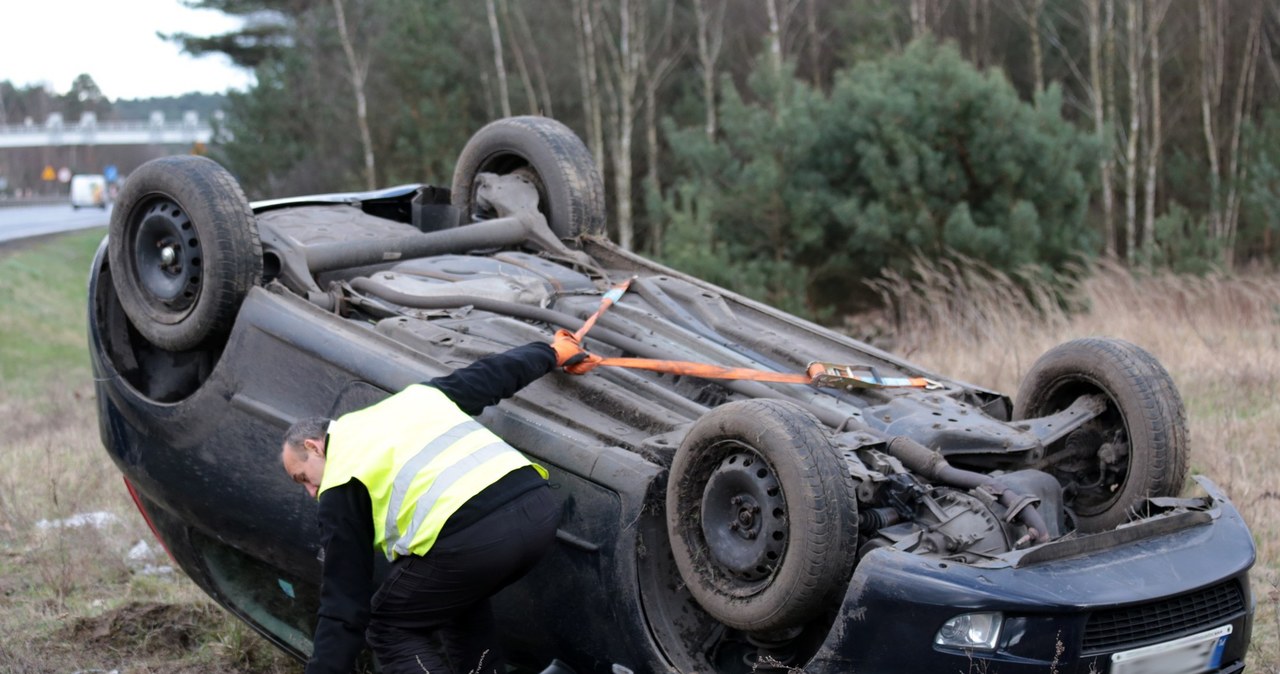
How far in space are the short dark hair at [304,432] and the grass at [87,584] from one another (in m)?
1.45

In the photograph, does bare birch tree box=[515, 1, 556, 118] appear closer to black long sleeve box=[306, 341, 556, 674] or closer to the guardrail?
black long sleeve box=[306, 341, 556, 674]

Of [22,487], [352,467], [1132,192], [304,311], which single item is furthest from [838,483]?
[1132,192]

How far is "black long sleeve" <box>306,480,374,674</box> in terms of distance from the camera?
321 centimetres

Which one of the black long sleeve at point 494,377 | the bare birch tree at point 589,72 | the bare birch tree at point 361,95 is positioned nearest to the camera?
the black long sleeve at point 494,377

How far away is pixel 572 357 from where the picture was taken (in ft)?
12.8

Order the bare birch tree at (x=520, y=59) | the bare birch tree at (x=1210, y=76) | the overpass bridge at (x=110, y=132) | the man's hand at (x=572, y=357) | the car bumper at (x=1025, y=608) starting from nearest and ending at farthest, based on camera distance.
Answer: the car bumper at (x=1025, y=608) → the man's hand at (x=572, y=357) → the bare birch tree at (x=1210, y=76) → the bare birch tree at (x=520, y=59) → the overpass bridge at (x=110, y=132)

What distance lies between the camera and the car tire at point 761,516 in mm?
2947

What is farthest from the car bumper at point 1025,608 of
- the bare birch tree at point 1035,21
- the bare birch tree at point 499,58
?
the bare birch tree at point 499,58

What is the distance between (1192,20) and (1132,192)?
6.28 m

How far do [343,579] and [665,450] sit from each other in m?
0.91

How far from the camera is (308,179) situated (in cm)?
2678

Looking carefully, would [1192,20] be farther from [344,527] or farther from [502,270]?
[344,527]

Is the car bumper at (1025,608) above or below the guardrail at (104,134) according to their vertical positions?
above

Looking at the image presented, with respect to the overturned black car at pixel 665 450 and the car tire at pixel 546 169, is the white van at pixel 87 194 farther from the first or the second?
the overturned black car at pixel 665 450
